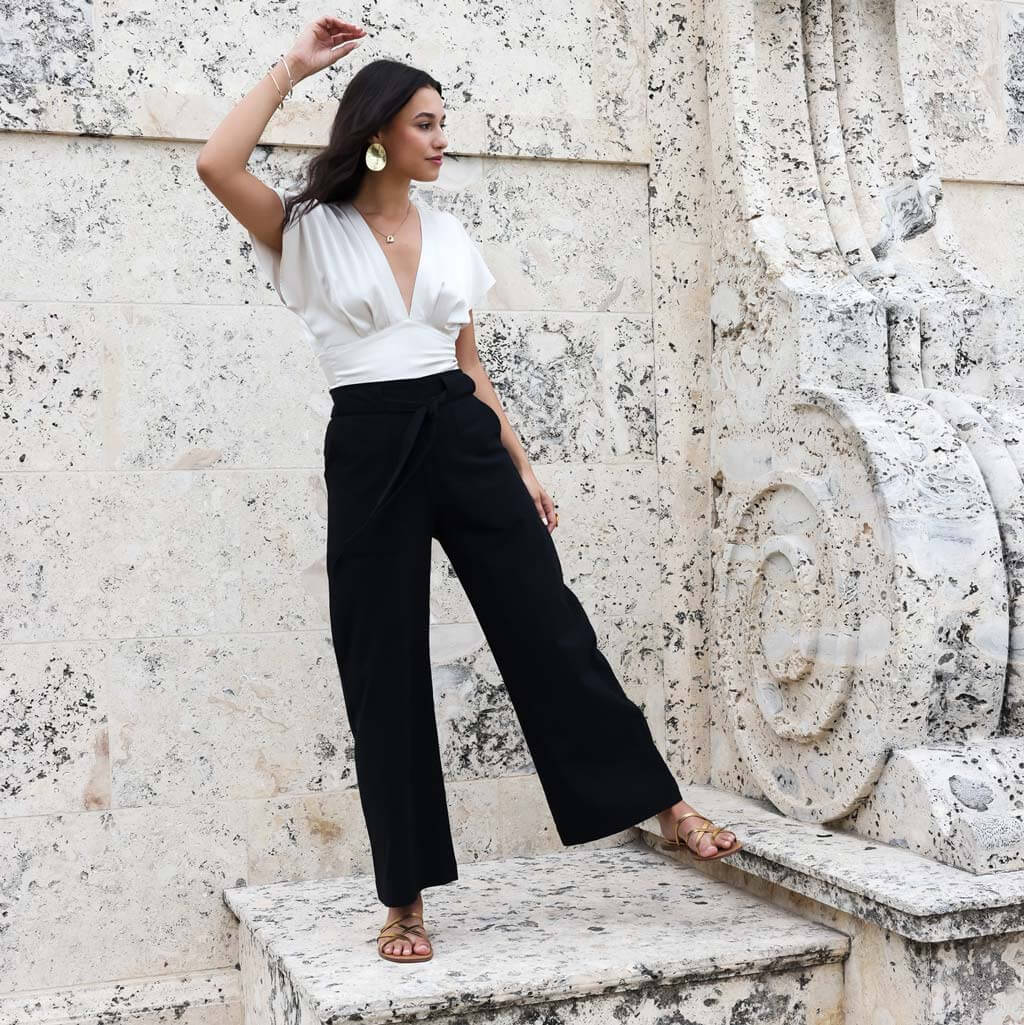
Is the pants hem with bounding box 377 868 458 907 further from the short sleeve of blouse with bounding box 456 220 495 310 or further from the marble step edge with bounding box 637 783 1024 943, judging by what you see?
the short sleeve of blouse with bounding box 456 220 495 310

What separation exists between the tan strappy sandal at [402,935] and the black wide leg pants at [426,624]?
0.15ft

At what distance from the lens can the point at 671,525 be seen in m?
3.44

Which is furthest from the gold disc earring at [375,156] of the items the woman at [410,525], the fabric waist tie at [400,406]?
the fabric waist tie at [400,406]

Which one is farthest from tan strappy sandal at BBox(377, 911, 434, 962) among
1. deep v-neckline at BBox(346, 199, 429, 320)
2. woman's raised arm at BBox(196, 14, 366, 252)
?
woman's raised arm at BBox(196, 14, 366, 252)

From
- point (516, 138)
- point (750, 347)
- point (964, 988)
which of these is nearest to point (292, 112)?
point (516, 138)

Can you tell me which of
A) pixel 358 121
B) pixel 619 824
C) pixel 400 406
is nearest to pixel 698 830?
pixel 619 824

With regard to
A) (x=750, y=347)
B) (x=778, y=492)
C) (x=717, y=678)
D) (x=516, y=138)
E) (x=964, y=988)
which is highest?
(x=516, y=138)

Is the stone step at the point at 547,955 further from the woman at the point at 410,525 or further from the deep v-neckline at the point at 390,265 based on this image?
the deep v-neckline at the point at 390,265

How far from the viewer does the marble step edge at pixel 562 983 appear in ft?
7.60

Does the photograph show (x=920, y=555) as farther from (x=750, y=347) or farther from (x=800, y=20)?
(x=800, y=20)

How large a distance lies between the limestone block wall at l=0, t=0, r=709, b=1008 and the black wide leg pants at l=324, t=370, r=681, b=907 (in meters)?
0.63

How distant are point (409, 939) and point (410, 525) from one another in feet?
2.50

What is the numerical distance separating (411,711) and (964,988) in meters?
1.11

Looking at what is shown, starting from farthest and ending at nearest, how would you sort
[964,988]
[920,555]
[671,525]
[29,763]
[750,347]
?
[671,525], [750,347], [29,763], [920,555], [964,988]
